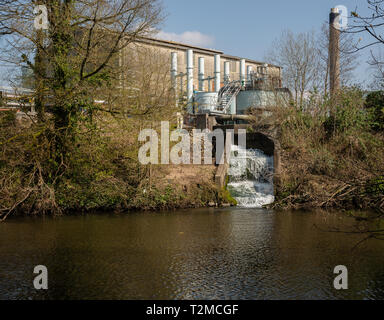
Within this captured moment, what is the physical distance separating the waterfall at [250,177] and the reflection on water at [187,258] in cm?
368

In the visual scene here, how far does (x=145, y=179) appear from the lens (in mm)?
16531

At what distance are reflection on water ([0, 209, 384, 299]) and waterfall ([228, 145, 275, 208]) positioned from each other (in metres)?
3.68

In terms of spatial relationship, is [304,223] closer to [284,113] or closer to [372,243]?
[372,243]

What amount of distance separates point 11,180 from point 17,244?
4951 millimetres

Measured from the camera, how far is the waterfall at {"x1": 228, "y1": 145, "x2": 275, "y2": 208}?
17.9 m

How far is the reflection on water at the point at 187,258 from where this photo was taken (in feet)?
24.0

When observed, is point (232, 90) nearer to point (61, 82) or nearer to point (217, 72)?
point (217, 72)
